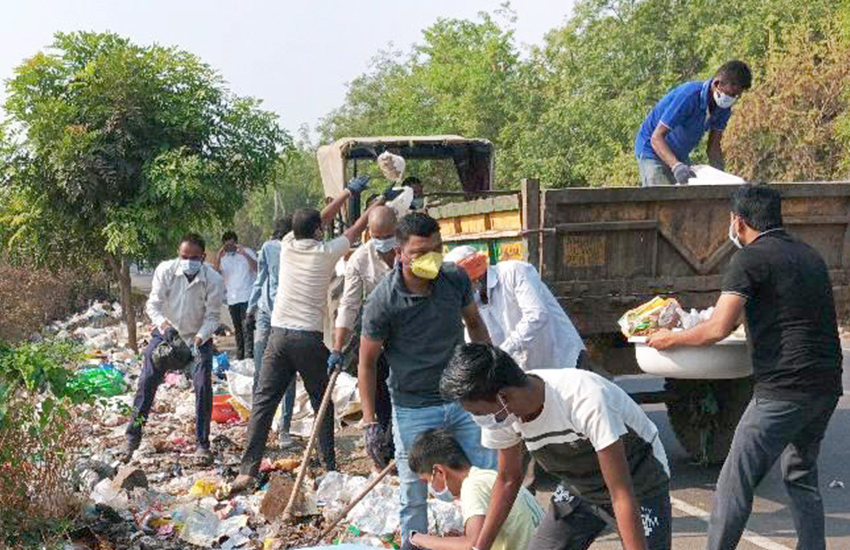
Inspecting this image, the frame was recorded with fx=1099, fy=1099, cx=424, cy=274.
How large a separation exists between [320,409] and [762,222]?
323 cm

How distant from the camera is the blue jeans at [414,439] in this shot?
5039 mm

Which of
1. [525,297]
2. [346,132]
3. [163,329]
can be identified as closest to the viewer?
[525,297]

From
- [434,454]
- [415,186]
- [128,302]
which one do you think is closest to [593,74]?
[128,302]

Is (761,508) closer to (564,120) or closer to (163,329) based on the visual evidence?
(163,329)

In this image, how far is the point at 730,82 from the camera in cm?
728

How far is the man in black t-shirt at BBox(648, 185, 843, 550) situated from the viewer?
4.53 meters

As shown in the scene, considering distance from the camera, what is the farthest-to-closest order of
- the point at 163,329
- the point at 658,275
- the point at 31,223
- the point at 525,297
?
the point at 31,223 < the point at 163,329 < the point at 658,275 < the point at 525,297

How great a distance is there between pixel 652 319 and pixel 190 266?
404cm

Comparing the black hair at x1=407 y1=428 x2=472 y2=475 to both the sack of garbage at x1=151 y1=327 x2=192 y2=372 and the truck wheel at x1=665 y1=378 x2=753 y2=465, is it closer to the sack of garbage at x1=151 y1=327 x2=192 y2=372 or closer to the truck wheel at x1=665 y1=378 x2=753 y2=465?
the truck wheel at x1=665 y1=378 x2=753 y2=465

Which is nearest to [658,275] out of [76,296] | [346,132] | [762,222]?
[762,222]

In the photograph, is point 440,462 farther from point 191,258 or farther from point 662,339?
point 191,258

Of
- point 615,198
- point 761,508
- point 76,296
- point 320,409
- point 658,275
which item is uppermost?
point 615,198

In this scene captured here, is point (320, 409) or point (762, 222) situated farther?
point (320, 409)

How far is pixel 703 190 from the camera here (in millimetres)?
6621
